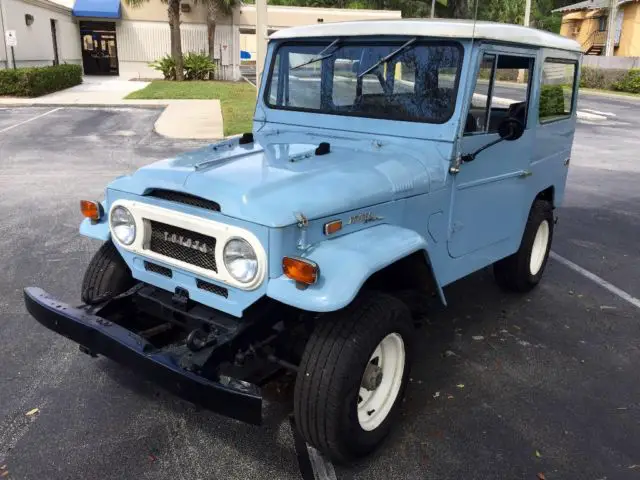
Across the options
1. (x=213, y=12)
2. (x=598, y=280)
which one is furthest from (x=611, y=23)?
(x=598, y=280)

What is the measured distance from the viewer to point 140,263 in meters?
3.25

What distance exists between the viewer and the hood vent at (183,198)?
2.87m

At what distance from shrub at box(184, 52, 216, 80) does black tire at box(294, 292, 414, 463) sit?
28.2 meters

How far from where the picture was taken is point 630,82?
34.4 m

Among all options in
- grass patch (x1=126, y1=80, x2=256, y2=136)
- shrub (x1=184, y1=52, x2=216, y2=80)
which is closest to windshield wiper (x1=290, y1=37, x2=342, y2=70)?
grass patch (x1=126, y1=80, x2=256, y2=136)

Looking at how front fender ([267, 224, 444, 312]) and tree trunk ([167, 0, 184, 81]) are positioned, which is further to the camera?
tree trunk ([167, 0, 184, 81])

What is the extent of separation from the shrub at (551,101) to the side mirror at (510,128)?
108 centimetres

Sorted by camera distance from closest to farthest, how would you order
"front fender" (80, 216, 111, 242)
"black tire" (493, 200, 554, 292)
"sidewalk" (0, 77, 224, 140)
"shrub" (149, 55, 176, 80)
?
"front fender" (80, 216, 111, 242)
"black tire" (493, 200, 554, 292)
"sidewalk" (0, 77, 224, 140)
"shrub" (149, 55, 176, 80)

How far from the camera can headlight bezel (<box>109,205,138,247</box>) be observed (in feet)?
10.4

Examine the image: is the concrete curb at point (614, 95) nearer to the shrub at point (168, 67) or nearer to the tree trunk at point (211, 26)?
the tree trunk at point (211, 26)

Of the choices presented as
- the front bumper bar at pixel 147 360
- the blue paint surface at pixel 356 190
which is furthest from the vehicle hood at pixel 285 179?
the front bumper bar at pixel 147 360

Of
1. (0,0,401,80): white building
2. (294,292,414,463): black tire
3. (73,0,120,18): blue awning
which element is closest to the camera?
(294,292,414,463): black tire

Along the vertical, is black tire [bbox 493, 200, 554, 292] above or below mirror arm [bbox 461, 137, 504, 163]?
below

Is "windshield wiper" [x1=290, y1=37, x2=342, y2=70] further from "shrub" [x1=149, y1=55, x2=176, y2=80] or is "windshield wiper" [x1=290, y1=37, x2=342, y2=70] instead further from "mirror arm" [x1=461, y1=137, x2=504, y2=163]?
"shrub" [x1=149, y1=55, x2=176, y2=80]
